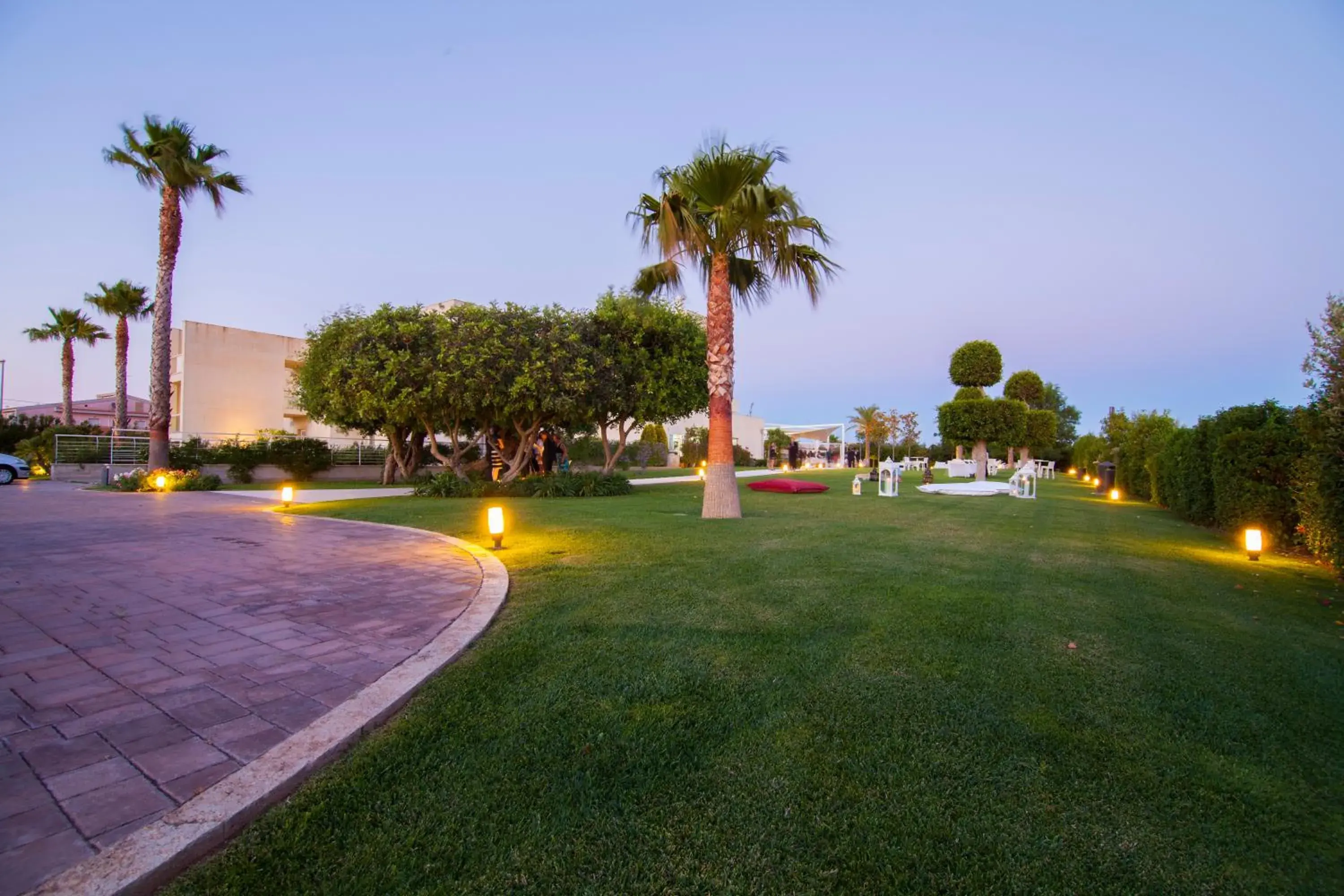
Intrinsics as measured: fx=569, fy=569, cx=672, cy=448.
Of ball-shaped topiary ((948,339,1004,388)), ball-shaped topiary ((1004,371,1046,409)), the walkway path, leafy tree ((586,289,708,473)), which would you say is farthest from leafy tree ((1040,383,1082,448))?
leafy tree ((586,289,708,473))

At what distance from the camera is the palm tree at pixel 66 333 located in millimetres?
29234

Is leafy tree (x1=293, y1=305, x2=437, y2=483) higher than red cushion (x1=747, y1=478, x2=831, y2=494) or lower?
higher

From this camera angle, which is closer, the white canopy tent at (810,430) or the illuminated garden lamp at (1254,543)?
the illuminated garden lamp at (1254,543)

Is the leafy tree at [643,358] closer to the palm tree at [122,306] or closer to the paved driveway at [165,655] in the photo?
the paved driveway at [165,655]

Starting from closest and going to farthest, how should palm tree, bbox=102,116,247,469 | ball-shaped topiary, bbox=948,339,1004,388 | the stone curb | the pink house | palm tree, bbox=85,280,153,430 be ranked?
the stone curb → palm tree, bbox=102,116,247,469 → palm tree, bbox=85,280,153,430 → ball-shaped topiary, bbox=948,339,1004,388 → the pink house

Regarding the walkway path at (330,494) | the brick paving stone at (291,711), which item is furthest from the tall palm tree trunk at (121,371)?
the brick paving stone at (291,711)

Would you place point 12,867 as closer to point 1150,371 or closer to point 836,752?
point 836,752

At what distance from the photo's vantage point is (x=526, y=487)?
1589cm

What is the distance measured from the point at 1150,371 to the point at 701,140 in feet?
123

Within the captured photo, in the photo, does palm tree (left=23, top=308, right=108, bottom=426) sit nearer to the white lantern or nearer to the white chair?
the white lantern

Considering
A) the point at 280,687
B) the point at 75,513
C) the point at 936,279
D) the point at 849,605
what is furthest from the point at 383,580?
the point at 936,279

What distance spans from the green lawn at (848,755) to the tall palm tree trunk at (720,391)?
5.14m

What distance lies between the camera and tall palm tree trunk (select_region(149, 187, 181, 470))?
1611 centimetres

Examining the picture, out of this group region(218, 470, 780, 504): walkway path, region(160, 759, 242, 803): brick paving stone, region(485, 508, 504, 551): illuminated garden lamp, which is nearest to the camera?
region(160, 759, 242, 803): brick paving stone
